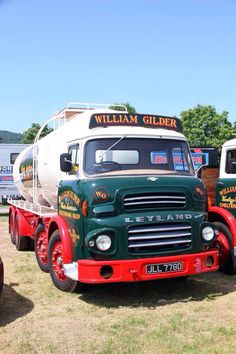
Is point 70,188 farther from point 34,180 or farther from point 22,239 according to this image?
point 22,239

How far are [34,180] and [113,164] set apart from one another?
159 inches

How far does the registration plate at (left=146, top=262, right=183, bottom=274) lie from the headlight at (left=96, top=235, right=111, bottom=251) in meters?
0.62

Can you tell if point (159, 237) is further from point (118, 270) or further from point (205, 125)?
point (205, 125)

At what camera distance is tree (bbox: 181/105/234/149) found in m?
43.2

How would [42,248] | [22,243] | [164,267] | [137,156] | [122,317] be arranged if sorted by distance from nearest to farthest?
1. [122,317]
2. [164,267]
3. [137,156]
4. [42,248]
5. [22,243]

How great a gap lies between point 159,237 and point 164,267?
0.41m

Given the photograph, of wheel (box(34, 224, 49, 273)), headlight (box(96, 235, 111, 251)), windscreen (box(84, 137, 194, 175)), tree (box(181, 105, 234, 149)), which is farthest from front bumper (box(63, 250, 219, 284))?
tree (box(181, 105, 234, 149))

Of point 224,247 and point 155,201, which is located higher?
point 155,201

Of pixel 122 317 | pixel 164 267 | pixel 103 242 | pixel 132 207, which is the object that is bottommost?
pixel 122 317

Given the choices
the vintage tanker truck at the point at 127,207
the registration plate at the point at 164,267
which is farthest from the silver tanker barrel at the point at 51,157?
the registration plate at the point at 164,267

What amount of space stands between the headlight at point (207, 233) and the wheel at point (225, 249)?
1.34 meters

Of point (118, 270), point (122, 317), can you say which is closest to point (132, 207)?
point (118, 270)

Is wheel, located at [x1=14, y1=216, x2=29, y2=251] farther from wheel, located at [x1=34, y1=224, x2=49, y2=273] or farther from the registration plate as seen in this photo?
the registration plate

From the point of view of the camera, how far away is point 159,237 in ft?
20.7
